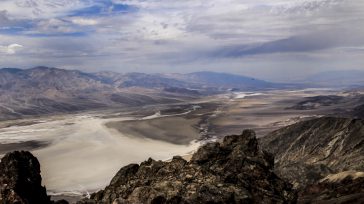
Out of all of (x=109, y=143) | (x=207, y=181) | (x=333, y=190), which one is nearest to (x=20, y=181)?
(x=207, y=181)

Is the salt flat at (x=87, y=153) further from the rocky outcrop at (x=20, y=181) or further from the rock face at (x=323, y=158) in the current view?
the rocky outcrop at (x=20, y=181)

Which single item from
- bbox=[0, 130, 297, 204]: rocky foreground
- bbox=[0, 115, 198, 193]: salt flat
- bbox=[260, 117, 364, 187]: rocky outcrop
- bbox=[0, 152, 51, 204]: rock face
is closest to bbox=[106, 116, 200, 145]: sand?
bbox=[0, 115, 198, 193]: salt flat

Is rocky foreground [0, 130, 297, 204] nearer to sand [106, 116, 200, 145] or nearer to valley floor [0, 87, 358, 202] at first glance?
valley floor [0, 87, 358, 202]

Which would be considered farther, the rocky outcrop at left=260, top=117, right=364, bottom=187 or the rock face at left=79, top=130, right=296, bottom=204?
the rocky outcrop at left=260, top=117, right=364, bottom=187

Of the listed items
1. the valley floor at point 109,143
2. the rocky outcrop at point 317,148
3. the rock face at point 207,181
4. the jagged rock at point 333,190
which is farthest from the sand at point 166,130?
the rock face at point 207,181

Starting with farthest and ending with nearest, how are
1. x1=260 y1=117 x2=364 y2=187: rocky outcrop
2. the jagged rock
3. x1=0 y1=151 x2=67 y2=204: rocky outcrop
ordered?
x1=260 y1=117 x2=364 y2=187: rocky outcrop
the jagged rock
x1=0 y1=151 x2=67 y2=204: rocky outcrop

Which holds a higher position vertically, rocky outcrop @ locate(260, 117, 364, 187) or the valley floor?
rocky outcrop @ locate(260, 117, 364, 187)

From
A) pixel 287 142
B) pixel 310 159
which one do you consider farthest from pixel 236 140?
pixel 287 142

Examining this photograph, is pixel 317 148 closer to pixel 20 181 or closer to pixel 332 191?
pixel 332 191
